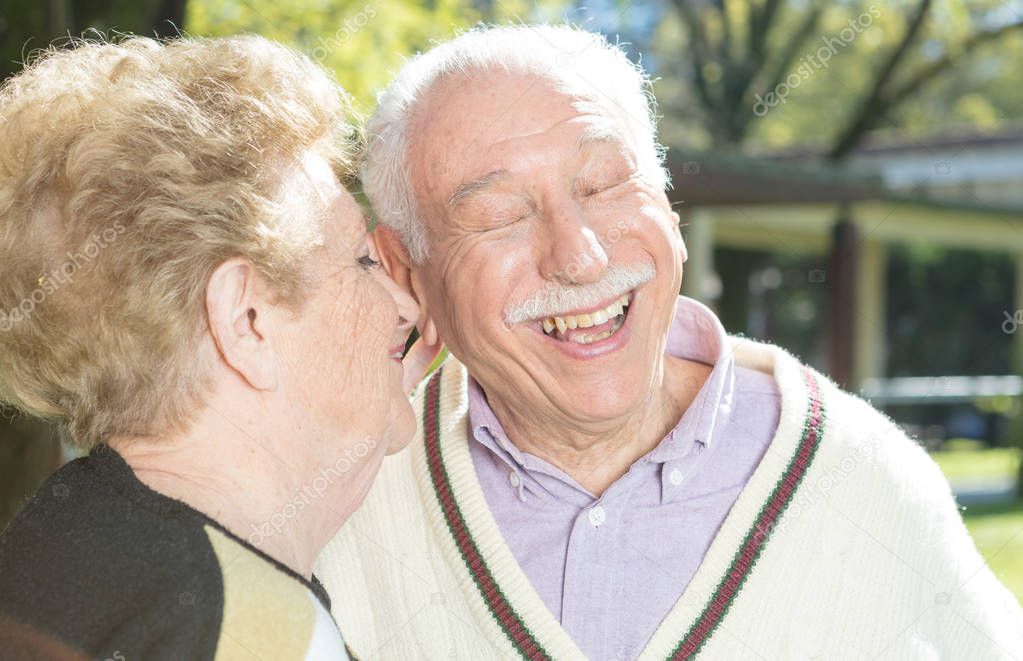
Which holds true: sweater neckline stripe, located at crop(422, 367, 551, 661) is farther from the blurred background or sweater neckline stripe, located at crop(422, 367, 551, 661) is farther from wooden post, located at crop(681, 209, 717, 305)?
wooden post, located at crop(681, 209, 717, 305)

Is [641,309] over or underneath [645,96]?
underneath

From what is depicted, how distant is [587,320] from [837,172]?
8.35 metres

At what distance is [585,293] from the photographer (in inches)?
82.2

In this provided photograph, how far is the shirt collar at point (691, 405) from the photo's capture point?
2.13 metres

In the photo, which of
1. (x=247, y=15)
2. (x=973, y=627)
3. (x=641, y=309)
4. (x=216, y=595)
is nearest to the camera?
(x=216, y=595)

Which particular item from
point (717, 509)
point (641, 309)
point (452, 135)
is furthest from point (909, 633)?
point (452, 135)

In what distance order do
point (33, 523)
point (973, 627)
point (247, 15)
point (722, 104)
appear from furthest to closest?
point (722, 104) → point (247, 15) → point (973, 627) → point (33, 523)

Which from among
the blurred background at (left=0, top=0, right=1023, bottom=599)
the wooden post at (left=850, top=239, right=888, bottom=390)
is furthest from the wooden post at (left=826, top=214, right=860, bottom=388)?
the wooden post at (left=850, top=239, right=888, bottom=390)

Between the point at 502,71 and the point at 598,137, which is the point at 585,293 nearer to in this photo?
the point at 598,137

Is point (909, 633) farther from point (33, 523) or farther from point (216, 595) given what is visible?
point (33, 523)

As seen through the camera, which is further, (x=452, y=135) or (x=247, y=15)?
(x=247, y=15)

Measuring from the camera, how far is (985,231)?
637 inches

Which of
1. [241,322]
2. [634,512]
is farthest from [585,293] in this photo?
[241,322]

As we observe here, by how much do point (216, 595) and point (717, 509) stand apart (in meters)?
1.06
